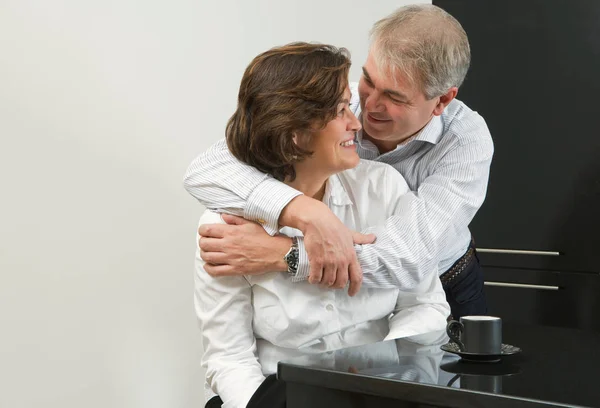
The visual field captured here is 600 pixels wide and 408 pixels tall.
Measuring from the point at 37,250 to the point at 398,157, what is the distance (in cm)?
104

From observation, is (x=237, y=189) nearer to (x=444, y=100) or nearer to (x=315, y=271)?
(x=315, y=271)

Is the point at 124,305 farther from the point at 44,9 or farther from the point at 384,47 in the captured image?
the point at 384,47

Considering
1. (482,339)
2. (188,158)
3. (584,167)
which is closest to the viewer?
(482,339)

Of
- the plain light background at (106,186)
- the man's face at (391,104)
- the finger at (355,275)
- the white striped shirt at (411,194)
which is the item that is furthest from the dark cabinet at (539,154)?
the finger at (355,275)

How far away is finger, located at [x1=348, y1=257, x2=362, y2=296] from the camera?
1714 mm

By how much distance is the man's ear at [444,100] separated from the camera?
213 centimetres

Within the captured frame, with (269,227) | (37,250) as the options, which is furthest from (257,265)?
(37,250)

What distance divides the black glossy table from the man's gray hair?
33.5 inches

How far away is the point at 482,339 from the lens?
128cm

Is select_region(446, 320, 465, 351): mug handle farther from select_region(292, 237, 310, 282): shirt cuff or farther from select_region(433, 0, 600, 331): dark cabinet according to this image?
select_region(433, 0, 600, 331): dark cabinet

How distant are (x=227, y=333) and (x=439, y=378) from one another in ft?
2.27

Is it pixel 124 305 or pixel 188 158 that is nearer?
pixel 124 305

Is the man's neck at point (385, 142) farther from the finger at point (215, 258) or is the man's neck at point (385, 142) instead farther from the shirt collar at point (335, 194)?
the finger at point (215, 258)

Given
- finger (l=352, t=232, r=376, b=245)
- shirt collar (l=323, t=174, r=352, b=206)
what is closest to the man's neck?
shirt collar (l=323, t=174, r=352, b=206)
